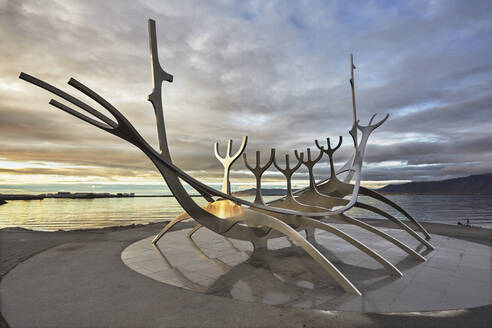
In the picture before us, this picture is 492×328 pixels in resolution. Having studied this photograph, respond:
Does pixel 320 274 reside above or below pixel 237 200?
below

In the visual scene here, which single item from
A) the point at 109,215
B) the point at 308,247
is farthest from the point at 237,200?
the point at 109,215

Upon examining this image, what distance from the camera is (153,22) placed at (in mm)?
8266

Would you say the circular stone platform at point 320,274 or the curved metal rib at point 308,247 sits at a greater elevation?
the curved metal rib at point 308,247

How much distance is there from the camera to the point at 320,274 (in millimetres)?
7359

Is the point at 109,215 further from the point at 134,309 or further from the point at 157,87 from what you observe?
the point at 134,309

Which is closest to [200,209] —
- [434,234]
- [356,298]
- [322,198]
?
[356,298]

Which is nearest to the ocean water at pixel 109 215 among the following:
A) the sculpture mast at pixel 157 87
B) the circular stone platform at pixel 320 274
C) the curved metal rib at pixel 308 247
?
the circular stone platform at pixel 320 274

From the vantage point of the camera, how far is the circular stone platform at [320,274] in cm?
557

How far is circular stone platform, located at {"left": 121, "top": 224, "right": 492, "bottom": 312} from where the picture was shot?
5570mm

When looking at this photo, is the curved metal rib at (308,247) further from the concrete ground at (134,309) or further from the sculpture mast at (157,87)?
the sculpture mast at (157,87)

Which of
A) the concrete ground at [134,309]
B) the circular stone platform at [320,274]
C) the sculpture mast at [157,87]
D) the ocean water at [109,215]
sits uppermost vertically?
the sculpture mast at [157,87]

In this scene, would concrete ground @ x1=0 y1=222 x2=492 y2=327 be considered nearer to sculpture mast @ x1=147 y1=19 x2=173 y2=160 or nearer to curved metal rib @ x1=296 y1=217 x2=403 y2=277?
curved metal rib @ x1=296 y1=217 x2=403 y2=277

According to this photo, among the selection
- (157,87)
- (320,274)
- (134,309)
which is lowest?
(320,274)

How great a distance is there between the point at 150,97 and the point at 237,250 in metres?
6.51
